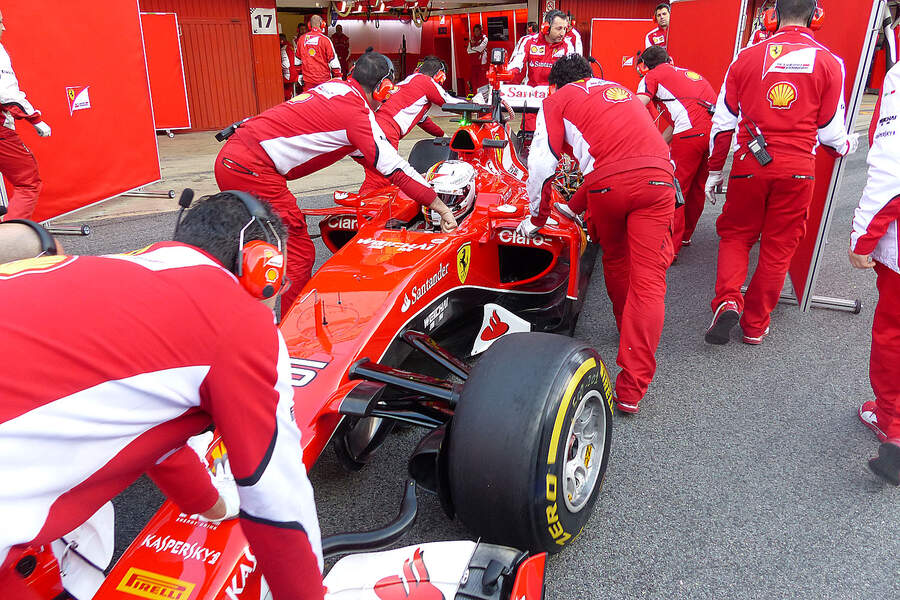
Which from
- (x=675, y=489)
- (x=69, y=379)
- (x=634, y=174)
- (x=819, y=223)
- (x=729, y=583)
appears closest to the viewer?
(x=69, y=379)

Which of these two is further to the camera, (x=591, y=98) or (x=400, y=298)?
(x=591, y=98)

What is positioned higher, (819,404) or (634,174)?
(634,174)

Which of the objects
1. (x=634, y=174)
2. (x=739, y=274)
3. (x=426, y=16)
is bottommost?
(x=739, y=274)

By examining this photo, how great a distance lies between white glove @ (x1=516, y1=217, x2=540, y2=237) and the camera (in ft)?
11.5

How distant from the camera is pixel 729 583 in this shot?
210 centimetres

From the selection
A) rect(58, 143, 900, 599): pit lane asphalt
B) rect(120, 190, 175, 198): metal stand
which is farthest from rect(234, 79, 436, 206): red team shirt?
rect(120, 190, 175, 198): metal stand

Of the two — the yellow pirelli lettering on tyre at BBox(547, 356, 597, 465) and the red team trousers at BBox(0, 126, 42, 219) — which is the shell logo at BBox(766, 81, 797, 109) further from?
the red team trousers at BBox(0, 126, 42, 219)

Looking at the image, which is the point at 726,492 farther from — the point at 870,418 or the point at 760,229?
the point at 760,229

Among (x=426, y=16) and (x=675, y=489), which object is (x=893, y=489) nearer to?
(x=675, y=489)

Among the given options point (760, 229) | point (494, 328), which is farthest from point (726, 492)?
point (760, 229)

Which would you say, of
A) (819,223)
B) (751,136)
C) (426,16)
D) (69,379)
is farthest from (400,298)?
(426,16)

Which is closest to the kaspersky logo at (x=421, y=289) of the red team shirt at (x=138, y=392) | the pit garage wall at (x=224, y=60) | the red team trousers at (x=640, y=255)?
the red team trousers at (x=640, y=255)

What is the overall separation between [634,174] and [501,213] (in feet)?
2.70

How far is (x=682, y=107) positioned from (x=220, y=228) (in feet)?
14.0
